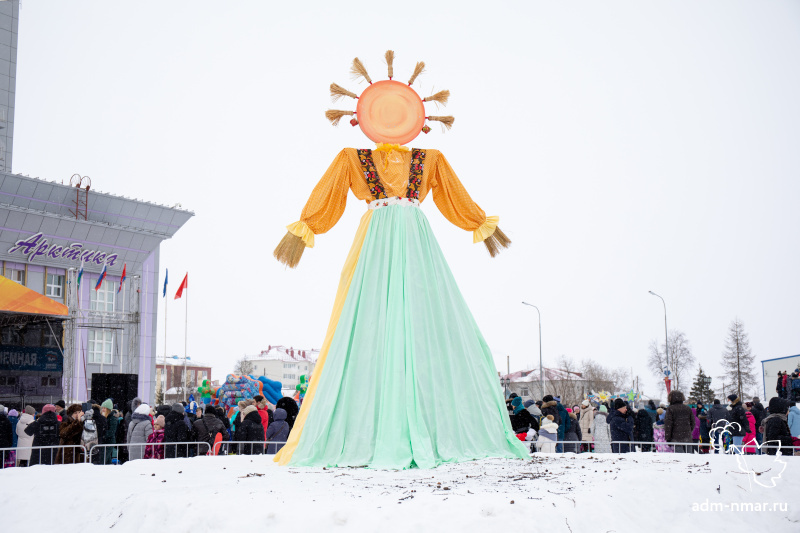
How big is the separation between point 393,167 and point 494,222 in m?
1.30

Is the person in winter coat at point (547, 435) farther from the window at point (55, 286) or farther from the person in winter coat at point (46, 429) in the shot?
the window at point (55, 286)

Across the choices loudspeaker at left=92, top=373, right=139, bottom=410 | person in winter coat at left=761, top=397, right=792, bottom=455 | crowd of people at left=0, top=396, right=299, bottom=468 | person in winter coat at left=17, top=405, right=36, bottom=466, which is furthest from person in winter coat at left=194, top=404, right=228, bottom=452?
loudspeaker at left=92, top=373, right=139, bottom=410

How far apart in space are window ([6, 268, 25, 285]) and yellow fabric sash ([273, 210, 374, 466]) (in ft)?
83.2

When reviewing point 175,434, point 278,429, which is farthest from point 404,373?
point 175,434

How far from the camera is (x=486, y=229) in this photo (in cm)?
762

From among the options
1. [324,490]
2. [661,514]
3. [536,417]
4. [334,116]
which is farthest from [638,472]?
Answer: [536,417]

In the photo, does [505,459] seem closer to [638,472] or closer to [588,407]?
[638,472]

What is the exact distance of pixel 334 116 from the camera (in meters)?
7.41

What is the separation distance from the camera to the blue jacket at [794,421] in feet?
30.9

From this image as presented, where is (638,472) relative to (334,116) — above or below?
below

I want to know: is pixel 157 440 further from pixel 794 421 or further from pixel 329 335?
pixel 794 421

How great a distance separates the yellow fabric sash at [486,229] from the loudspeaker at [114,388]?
14938mm

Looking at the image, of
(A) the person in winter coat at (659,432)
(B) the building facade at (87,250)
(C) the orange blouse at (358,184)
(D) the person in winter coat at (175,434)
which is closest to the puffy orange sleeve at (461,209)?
(C) the orange blouse at (358,184)

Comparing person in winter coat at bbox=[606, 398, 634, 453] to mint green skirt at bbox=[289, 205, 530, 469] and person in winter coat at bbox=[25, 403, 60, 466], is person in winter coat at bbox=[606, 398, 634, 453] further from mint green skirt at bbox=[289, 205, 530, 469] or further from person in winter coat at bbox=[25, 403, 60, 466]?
person in winter coat at bbox=[25, 403, 60, 466]
